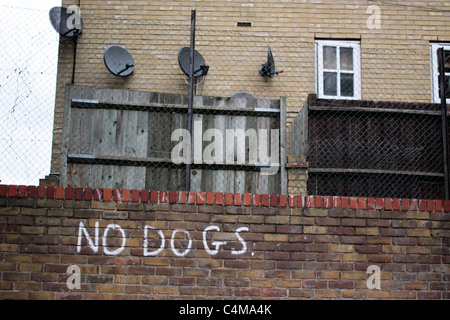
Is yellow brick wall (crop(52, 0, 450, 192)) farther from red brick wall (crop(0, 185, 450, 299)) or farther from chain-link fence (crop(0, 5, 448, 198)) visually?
red brick wall (crop(0, 185, 450, 299))

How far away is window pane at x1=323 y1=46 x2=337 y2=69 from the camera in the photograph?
360 inches

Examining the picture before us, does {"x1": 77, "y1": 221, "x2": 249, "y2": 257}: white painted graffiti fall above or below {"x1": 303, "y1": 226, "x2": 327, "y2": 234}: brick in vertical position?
below

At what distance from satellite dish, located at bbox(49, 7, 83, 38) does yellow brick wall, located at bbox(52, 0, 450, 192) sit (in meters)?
0.16

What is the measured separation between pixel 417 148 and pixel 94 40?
18.7 feet

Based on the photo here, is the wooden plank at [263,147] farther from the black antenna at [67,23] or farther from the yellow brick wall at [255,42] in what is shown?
the black antenna at [67,23]

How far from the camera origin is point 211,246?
16.2 ft

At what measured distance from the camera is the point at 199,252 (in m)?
4.93

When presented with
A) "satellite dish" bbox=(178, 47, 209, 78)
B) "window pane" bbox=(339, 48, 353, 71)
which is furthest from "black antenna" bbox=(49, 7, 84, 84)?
"window pane" bbox=(339, 48, 353, 71)

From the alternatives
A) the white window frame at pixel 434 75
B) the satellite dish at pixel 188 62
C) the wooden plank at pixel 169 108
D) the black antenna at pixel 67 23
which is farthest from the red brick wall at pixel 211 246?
the white window frame at pixel 434 75

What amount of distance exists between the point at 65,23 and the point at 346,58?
5055 mm

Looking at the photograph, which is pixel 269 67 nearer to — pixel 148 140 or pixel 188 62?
pixel 188 62
